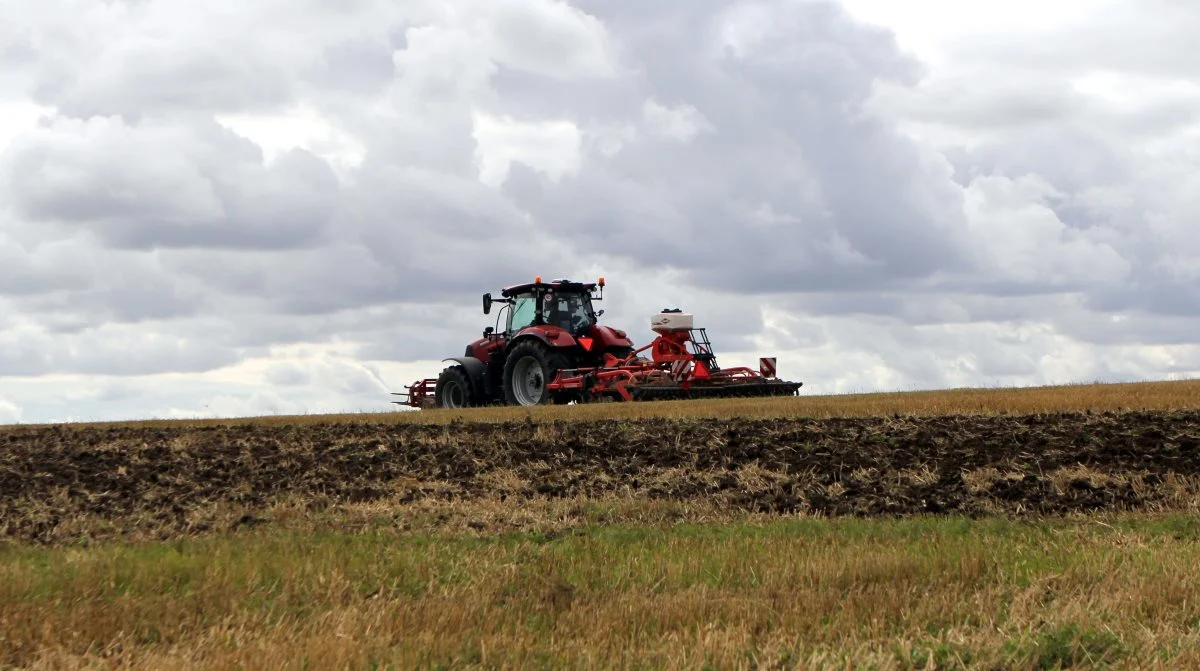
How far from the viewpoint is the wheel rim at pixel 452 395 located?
29.0 meters

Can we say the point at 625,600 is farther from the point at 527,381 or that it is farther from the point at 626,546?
the point at 527,381

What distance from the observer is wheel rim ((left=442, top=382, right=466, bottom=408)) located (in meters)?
29.0

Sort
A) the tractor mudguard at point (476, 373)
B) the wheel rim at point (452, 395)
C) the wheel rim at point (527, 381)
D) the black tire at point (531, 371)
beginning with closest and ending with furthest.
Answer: the black tire at point (531, 371)
the wheel rim at point (527, 381)
the tractor mudguard at point (476, 373)
the wheel rim at point (452, 395)

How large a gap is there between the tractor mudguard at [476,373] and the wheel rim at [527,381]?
3.15 ft

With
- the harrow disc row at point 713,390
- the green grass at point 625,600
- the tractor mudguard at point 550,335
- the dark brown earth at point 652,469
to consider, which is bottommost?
the green grass at point 625,600

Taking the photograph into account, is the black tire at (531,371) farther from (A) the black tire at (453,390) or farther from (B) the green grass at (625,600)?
(B) the green grass at (625,600)

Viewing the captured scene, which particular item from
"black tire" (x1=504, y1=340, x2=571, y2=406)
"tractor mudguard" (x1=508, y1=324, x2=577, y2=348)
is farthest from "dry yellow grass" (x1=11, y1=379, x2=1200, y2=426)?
"tractor mudguard" (x1=508, y1=324, x2=577, y2=348)

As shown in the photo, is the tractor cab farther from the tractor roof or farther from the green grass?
the green grass

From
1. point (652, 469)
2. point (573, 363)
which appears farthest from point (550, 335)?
point (652, 469)

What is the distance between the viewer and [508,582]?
6.84 metres

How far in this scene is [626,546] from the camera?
8086 mm

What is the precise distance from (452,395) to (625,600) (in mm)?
23251

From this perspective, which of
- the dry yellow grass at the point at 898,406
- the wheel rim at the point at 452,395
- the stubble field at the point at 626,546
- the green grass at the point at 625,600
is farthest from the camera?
the wheel rim at the point at 452,395

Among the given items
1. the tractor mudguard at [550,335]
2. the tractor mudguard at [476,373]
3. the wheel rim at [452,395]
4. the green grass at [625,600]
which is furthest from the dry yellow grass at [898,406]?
the green grass at [625,600]
